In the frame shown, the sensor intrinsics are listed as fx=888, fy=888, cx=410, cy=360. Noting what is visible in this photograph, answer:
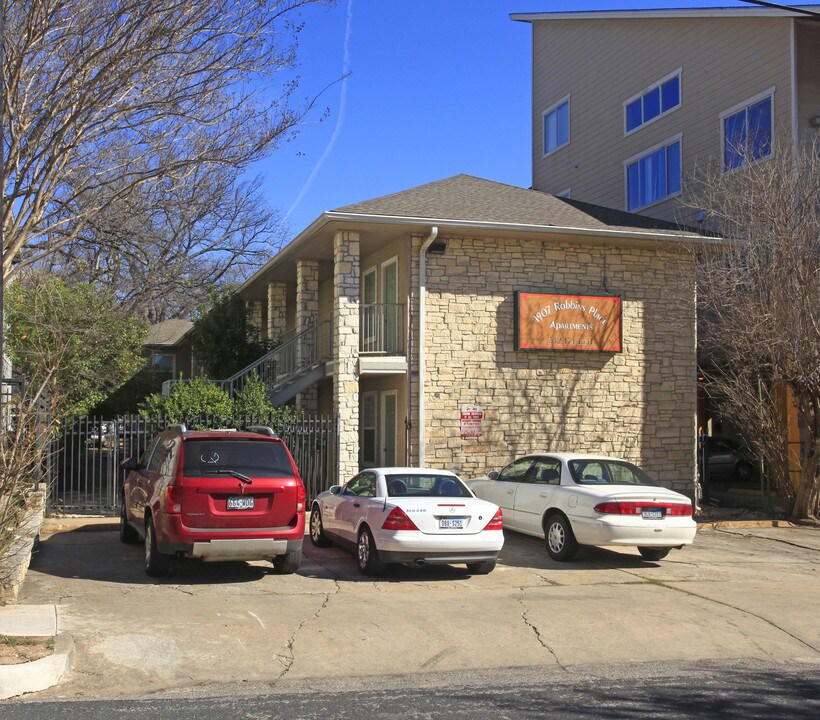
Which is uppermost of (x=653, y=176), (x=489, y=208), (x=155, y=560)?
(x=653, y=176)

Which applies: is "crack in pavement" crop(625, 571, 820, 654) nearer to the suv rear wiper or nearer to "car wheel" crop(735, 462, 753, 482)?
the suv rear wiper

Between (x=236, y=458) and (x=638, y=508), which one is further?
(x=638, y=508)

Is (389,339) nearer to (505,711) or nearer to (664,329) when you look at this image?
(664,329)

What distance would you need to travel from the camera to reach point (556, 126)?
30656 mm

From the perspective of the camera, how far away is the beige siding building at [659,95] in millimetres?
21125

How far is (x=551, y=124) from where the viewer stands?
102 feet

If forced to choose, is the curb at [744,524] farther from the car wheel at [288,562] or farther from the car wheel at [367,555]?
the car wheel at [288,562]

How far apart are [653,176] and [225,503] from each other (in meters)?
19.4

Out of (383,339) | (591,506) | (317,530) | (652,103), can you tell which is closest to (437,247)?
(383,339)

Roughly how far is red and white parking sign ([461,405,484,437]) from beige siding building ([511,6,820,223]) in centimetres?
822

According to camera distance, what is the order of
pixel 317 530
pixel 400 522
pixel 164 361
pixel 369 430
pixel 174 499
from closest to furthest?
pixel 174 499 < pixel 400 522 < pixel 317 530 < pixel 369 430 < pixel 164 361

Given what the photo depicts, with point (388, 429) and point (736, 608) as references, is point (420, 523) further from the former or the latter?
point (388, 429)

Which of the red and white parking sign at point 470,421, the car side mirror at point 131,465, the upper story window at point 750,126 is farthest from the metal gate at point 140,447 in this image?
the upper story window at point 750,126

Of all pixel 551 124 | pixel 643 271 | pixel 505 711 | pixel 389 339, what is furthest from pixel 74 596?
pixel 551 124
